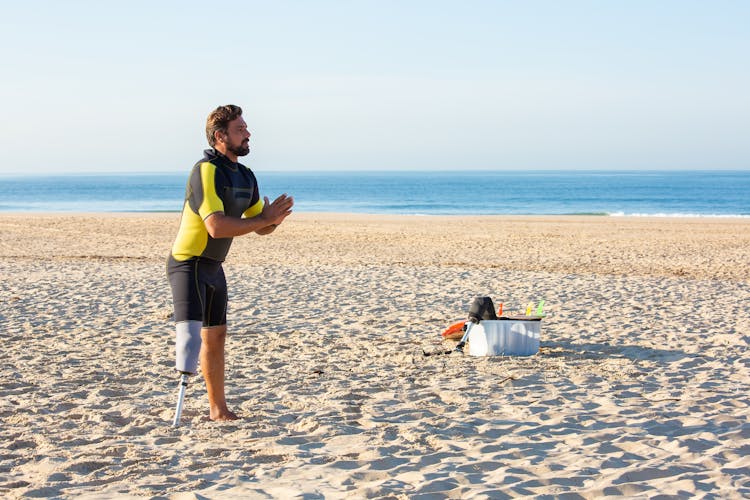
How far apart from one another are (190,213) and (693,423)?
2.96 m

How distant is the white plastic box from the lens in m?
6.38

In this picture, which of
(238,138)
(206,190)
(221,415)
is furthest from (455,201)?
(206,190)

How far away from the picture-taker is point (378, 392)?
17.6 feet

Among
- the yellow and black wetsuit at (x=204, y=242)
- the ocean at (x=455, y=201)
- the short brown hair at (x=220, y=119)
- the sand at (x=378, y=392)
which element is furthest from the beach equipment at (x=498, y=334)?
the ocean at (x=455, y=201)

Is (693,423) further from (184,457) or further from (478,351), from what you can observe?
(184,457)

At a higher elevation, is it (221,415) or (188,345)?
(188,345)

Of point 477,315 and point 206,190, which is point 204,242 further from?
point 477,315

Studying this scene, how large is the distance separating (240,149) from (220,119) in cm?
18

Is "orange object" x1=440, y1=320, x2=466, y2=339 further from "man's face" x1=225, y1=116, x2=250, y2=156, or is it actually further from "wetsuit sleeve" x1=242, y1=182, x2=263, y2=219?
"man's face" x1=225, y1=116, x2=250, y2=156

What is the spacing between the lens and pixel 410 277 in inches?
459

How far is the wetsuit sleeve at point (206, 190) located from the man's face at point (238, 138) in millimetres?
159

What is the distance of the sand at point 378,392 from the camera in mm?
3693

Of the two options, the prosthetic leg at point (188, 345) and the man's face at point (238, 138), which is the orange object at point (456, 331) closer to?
the prosthetic leg at point (188, 345)

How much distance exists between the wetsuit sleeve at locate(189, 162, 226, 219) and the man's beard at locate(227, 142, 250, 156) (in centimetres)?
15
